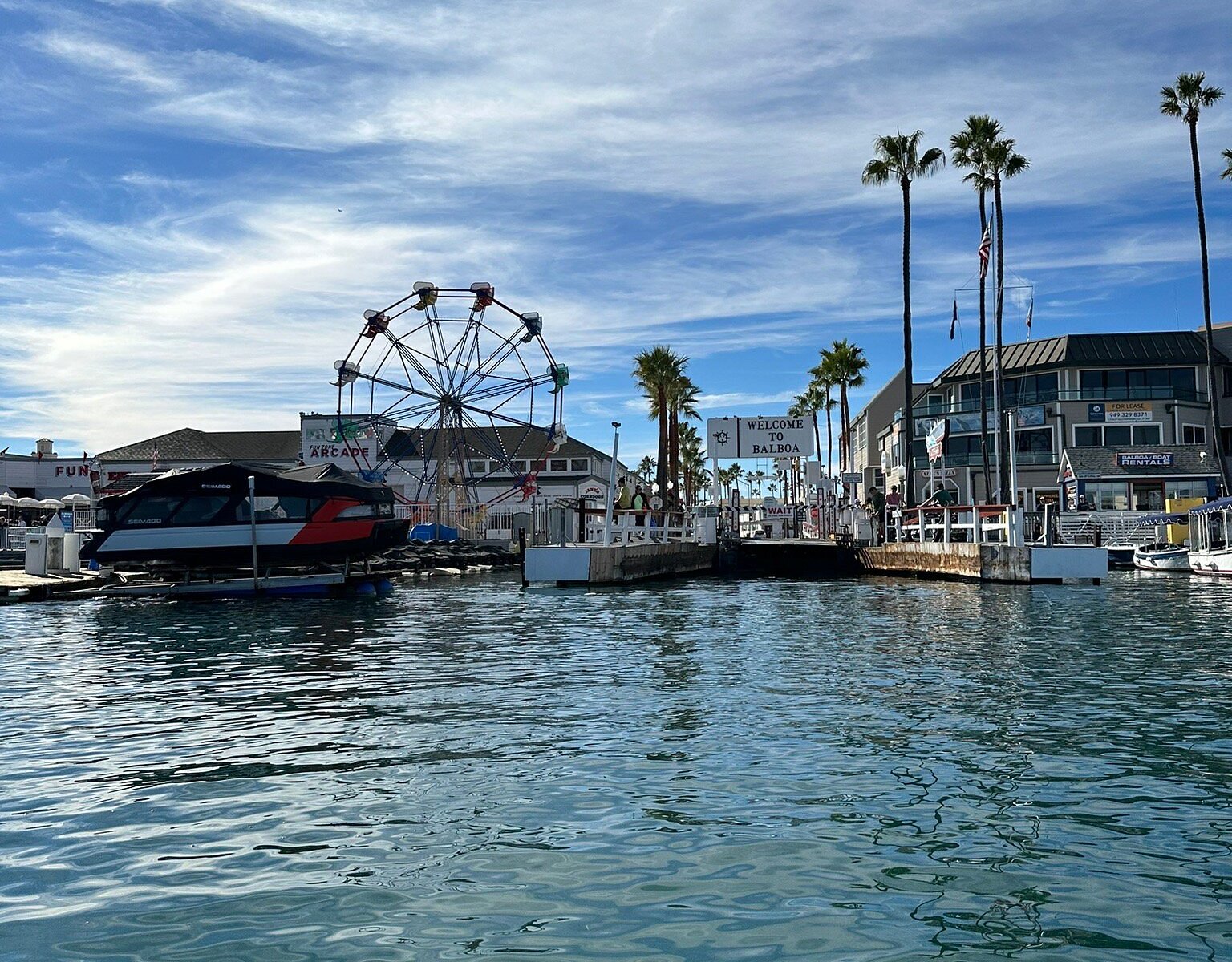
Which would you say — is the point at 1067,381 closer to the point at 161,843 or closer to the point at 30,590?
the point at 30,590

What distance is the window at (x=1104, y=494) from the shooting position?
63125mm

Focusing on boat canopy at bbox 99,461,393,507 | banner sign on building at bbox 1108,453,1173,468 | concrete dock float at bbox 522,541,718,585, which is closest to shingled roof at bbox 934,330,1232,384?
banner sign on building at bbox 1108,453,1173,468

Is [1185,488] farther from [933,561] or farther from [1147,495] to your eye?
[933,561]

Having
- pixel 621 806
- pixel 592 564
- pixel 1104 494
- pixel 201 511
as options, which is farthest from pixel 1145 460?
pixel 621 806

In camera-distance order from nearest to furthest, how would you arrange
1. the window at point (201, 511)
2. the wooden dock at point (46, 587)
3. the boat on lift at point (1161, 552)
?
1. the wooden dock at point (46, 587)
2. the window at point (201, 511)
3. the boat on lift at point (1161, 552)

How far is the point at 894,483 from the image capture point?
3654 inches

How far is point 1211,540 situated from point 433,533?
1537 inches

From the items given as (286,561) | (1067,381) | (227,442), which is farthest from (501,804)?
(227,442)

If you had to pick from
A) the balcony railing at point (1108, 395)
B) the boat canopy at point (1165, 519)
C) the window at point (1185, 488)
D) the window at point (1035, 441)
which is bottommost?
the boat canopy at point (1165, 519)

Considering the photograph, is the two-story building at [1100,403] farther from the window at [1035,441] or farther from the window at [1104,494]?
the window at [1104,494]

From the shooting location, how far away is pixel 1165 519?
5050 centimetres

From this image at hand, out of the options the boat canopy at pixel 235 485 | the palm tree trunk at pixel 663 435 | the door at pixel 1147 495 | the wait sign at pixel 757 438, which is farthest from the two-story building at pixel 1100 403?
the boat canopy at pixel 235 485

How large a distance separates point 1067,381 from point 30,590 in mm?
66323

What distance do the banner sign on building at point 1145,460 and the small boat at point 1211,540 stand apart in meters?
21.7
